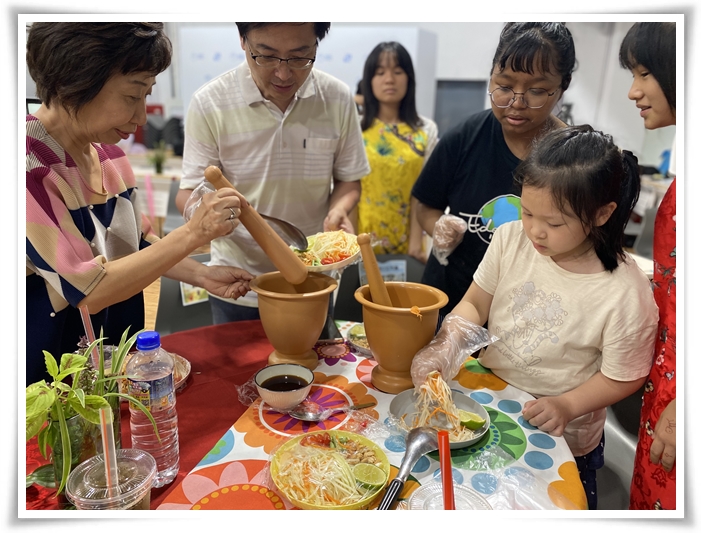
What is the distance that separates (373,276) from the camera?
4.00 ft

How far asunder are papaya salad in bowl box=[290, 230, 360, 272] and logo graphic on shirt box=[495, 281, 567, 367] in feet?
1.48

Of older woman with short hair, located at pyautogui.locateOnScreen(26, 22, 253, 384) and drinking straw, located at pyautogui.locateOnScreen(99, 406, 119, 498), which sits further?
older woman with short hair, located at pyautogui.locateOnScreen(26, 22, 253, 384)

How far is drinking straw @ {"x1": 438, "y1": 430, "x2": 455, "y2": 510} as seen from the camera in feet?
2.58

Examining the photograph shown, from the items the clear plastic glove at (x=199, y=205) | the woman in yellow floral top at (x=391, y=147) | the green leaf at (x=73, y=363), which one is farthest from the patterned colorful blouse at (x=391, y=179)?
the green leaf at (x=73, y=363)

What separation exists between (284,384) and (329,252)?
17.3 inches

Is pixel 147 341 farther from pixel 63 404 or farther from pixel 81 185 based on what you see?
pixel 81 185

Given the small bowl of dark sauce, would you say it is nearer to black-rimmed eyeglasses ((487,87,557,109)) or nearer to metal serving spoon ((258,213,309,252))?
metal serving spoon ((258,213,309,252))

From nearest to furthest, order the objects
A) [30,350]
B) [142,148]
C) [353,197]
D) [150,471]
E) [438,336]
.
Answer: [150,471], [30,350], [438,336], [353,197], [142,148]

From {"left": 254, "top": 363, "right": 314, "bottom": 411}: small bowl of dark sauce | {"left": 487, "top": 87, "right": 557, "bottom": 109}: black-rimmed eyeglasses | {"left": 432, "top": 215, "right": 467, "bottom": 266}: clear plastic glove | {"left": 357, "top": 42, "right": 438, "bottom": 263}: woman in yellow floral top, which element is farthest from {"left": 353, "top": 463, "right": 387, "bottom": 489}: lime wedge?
{"left": 357, "top": 42, "right": 438, "bottom": 263}: woman in yellow floral top

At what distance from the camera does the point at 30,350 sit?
3.58 feet

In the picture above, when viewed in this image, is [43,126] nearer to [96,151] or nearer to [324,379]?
[96,151]

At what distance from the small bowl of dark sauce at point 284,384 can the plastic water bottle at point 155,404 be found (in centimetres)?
21
